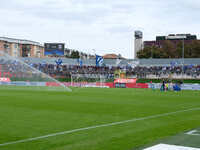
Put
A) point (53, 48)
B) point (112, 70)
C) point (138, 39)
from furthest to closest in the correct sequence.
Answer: point (138, 39) < point (53, 48) < point (112, 70)

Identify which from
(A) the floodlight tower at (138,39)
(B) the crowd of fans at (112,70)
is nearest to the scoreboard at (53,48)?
(B) the crowd of fans at (112,70)

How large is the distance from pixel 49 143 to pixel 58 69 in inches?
2436

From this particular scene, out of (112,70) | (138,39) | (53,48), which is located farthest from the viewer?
(138,39)

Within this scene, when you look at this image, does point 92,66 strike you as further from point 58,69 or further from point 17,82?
point 17,82

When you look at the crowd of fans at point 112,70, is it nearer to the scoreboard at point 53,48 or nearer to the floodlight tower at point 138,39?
the scoreboard at point 53,48

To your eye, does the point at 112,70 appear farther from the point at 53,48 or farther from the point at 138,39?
the point at 138,39

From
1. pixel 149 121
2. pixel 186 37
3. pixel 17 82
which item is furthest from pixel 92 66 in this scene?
pixel 186 37

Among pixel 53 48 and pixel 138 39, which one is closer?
pixel 53 48

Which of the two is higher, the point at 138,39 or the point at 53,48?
the point at 138,39

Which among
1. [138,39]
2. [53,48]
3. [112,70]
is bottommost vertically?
[112,70]

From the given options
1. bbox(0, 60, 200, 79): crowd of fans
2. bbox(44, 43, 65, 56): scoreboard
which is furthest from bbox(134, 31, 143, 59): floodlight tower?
bbox(0, 60, 200, 79): crowd of fans

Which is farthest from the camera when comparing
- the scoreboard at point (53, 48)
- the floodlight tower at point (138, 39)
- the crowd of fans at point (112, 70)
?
the floodlight tower at point (138, 39)

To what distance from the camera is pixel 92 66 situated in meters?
71.2

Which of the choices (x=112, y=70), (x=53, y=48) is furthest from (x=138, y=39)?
(x=112, y=70)
